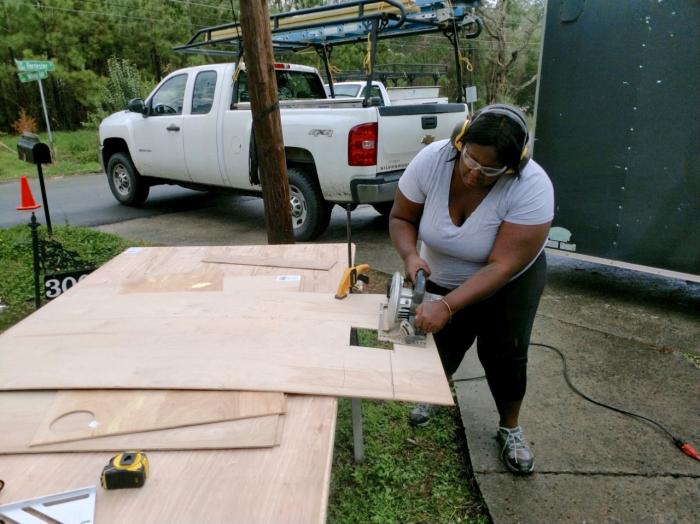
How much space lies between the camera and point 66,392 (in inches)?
59.8

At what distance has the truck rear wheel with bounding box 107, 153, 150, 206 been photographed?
760 centimetres

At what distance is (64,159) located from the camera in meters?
15.9

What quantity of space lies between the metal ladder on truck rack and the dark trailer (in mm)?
1687

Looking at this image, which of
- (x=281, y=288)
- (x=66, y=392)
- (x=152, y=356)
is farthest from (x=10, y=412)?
(x=281, y=288)

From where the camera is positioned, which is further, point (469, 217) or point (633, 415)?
point (633, 415)

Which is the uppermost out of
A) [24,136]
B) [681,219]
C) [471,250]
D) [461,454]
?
[24,136]

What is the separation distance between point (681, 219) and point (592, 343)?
3.96 feet

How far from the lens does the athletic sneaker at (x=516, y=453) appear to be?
230cm

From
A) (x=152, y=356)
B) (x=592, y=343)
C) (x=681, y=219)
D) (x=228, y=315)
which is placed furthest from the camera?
(x=681, y=219)

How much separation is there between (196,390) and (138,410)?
17 cm

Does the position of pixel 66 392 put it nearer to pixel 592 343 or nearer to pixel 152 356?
pixel 152 356

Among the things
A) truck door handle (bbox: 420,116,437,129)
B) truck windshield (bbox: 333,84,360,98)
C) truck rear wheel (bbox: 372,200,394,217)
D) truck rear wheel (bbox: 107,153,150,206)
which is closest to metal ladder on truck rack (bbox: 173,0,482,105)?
truck door handle (bbox: 420,116,437,129)

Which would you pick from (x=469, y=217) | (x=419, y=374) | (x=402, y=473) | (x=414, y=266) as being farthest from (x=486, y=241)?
(x=402, y=473)

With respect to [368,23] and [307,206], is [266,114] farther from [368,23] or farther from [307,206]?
[368,23]
